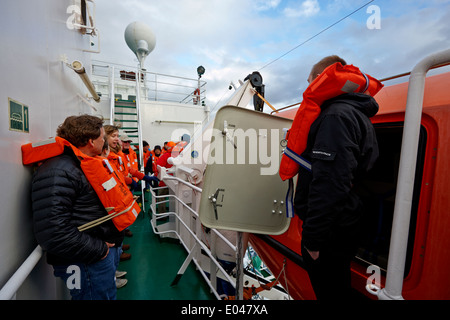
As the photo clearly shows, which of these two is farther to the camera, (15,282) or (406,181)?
(15,282)

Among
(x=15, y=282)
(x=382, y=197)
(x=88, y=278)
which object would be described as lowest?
(x=88, y=278)

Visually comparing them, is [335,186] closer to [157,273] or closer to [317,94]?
[317,94]

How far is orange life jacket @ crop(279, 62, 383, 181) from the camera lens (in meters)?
0.96

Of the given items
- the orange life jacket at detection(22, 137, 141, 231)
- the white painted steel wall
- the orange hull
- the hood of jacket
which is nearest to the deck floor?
the white painted steel wall

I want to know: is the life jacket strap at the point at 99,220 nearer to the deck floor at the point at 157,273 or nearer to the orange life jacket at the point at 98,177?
the orange life jacket at the point at 98,177

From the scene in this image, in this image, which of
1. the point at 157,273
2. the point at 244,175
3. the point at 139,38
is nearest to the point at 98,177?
the point at 244,175

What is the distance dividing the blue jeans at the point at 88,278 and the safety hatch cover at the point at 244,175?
80cm

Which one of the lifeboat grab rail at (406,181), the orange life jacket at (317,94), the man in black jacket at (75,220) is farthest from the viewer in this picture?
the man in black jacket at (75,220)

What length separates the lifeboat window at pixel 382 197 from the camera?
3.29 feet

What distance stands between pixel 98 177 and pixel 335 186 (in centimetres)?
135

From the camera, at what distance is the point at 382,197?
165cm

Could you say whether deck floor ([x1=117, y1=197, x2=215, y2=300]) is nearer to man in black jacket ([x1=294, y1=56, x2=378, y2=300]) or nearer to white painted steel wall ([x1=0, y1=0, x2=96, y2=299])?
white painted steel wall ([x1=0, y1=0, x2=96, y2=299])

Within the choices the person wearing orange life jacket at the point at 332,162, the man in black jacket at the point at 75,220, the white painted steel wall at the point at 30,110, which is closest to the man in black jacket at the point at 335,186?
the person wearing orange life jacket at the point at 332,162

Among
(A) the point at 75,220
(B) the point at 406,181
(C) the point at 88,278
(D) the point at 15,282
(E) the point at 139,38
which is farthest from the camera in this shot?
(E) the point at 139,38
